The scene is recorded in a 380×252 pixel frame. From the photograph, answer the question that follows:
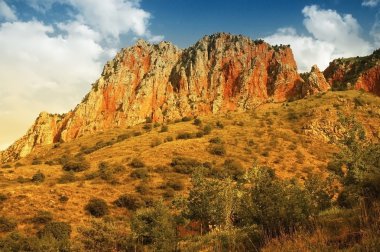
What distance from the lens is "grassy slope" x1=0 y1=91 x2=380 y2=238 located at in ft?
140

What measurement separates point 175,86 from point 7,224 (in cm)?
8657

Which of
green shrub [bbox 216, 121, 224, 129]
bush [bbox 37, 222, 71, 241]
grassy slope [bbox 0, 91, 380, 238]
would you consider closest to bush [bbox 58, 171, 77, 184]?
grassy slope [bbox 0, 91, 380, 238]

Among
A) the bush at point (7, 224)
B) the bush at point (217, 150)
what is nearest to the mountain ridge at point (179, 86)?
the bush at point (217, 150)

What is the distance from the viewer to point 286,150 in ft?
208

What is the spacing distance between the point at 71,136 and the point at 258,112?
5177 cm

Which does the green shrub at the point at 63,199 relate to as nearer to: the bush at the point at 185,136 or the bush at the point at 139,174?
the bush at the point at 139,174

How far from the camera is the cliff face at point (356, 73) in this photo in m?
97.1

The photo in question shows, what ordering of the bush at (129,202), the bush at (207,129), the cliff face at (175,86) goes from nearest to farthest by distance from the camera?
1. the bush at (129,202)
2. the bush at (207,129)
3. the cliff face at (175,86)

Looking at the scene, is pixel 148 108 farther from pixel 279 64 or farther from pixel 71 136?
pixel 279 64

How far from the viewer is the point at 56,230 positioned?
1359 inches

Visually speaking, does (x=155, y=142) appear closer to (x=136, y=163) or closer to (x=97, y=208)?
(x=136, y=163)

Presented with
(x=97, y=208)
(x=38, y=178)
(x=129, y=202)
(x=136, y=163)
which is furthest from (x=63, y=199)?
(x=136, y=163)

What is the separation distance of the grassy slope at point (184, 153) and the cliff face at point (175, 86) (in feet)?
45.9

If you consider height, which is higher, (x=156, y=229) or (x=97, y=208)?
(x=97, y=208)
